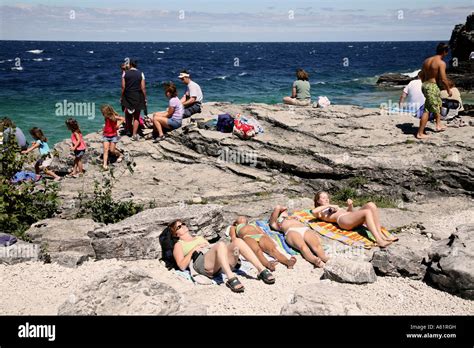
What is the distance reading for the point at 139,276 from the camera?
6.28 metres

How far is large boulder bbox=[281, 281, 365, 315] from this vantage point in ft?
18.0

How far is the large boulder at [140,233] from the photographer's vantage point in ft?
25.1

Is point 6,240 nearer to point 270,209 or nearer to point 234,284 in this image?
point 234,284

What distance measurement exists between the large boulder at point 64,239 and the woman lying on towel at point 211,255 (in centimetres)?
155

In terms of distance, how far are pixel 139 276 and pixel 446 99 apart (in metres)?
9.45

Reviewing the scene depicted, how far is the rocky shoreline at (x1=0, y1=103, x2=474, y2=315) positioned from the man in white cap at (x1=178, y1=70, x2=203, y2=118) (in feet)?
1.75

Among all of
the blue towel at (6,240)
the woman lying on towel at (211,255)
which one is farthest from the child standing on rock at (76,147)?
the woman lying on towel at (211,255)

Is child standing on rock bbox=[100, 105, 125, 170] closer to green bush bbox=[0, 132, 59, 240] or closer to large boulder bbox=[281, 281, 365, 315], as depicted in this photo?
green bush bbox=[0, 132, 59, 240]

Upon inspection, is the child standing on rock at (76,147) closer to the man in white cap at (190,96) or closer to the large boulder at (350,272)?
the man in white cap at (190,96)

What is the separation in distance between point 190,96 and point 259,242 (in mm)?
7162

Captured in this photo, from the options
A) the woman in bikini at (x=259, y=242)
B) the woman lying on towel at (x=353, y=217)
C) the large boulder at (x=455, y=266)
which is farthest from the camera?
the woman lying on towel at (x=353, y=217)

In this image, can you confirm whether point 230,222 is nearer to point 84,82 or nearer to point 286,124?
point 286,124
